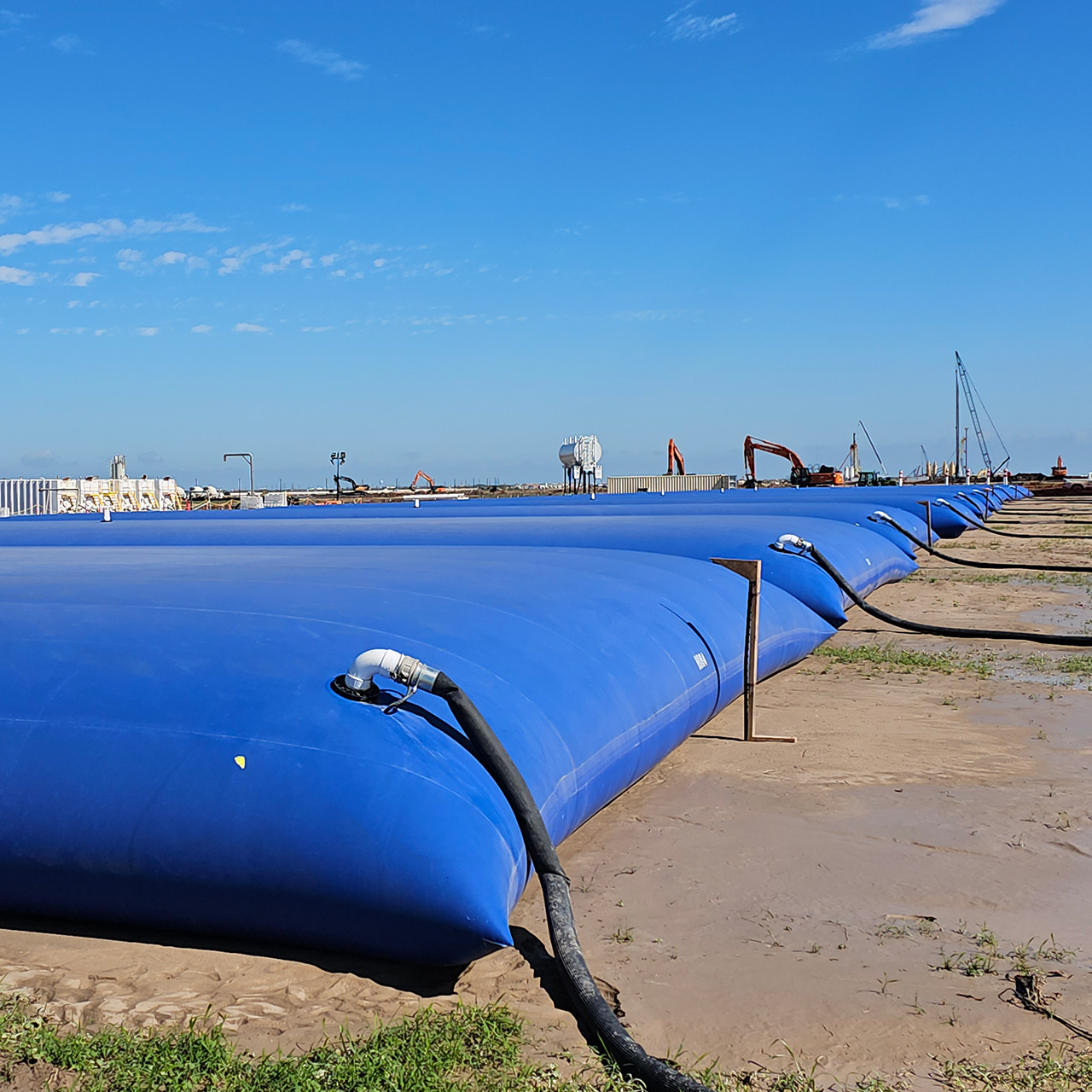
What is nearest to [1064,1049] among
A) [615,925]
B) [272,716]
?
[615,925]

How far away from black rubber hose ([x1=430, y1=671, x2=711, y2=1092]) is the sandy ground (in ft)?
0.42

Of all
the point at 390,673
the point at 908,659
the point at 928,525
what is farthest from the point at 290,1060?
the point at 928,525

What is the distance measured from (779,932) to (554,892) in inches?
33.7

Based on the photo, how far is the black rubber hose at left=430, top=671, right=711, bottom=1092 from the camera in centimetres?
280

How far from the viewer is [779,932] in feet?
12.1

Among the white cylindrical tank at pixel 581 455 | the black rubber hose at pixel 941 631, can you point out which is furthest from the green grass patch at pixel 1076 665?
the white cylindrical tank at pixel 581 455

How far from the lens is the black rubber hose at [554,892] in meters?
2.80

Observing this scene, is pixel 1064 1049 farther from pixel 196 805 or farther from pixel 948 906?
pixel 196 805

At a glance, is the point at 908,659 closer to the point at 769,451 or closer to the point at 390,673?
the point at 390,673

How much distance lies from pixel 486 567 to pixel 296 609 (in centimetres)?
227

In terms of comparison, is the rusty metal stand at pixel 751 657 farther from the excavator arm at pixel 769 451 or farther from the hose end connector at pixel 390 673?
the excavator arm at pixel 769 451

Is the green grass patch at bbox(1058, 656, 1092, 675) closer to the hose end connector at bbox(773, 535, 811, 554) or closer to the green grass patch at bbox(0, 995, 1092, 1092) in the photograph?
the hose end connector at bbox(773, 535, 811, 554)

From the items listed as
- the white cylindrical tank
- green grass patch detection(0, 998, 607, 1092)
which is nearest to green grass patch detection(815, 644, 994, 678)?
green grass patch detection(0, 998, 607, 1092)

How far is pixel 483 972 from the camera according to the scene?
3379mm
